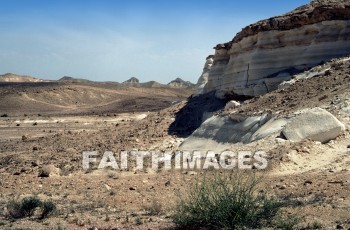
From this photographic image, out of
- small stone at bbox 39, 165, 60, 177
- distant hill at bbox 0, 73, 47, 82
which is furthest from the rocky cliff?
distant hill at bbox 0, 73, 47, 82

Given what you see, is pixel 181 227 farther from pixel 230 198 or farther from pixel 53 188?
pixel 53 188

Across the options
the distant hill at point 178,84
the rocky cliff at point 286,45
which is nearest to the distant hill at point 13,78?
the distant hill at point 178,84

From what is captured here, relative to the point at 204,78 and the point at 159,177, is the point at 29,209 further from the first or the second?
the point at 204,78

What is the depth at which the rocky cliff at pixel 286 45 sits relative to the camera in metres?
17.1

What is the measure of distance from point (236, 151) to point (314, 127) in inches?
88.1

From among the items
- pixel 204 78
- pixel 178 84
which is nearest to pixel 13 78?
pixel 178 84

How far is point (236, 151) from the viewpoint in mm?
13070

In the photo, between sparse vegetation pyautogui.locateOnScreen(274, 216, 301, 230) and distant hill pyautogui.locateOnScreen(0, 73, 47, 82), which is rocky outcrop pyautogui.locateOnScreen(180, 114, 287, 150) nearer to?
sparse vegetation pyautogui.locateOnScreen(274, 216, 301, 230)

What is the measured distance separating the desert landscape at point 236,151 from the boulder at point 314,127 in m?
0.03

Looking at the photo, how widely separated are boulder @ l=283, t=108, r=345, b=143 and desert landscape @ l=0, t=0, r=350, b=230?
27 millimetres

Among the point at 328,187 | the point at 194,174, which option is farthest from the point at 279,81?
the point at 328,187

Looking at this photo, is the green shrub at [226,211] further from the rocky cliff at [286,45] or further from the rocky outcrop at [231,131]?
the rocky cliff at [286,45]

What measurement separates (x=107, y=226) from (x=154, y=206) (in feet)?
4.24

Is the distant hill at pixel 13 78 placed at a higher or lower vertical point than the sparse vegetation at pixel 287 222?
higher
